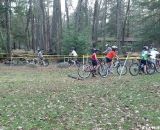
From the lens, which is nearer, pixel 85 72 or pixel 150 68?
pixel 85 72

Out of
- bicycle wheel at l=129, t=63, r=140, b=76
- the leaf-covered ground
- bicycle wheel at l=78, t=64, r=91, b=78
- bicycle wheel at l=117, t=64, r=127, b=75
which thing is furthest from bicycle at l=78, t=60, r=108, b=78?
the leaf-covered ground

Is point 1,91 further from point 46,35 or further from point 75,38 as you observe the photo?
point 46,35

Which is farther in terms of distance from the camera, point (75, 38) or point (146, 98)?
point (75, 38)

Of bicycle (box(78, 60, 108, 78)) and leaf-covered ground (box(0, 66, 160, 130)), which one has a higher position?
bicycle (box(78, 60, 108, 78))

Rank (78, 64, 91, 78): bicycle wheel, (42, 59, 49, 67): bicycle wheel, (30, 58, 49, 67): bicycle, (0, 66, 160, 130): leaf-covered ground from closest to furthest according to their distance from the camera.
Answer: (0, 66, 160, 130): leaf-covered ground < (78, 64, 91, 78): bicycle wheel < (42, 59, 49, 67): bicycle wheel < (30, 58, 49, 67): bicycle

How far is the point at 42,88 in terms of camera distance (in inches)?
639

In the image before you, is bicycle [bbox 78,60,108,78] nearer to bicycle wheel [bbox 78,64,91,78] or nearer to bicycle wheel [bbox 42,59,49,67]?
bicycle wheel [bbox 78,64,91,78]

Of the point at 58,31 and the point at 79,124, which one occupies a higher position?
the point at 58,31

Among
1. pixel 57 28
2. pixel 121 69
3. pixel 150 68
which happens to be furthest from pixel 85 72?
pixel 57 28

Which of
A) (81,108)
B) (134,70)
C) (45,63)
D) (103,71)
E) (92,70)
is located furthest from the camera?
(45,63)

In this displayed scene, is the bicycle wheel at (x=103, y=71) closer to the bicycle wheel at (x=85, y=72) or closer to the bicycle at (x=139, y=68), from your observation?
the bicycle wheel at (x=85, y=72)

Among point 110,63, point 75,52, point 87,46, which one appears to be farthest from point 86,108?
point 87,46

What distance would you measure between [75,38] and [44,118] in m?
26.5

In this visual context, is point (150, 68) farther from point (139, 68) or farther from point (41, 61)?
point (41, 61)
